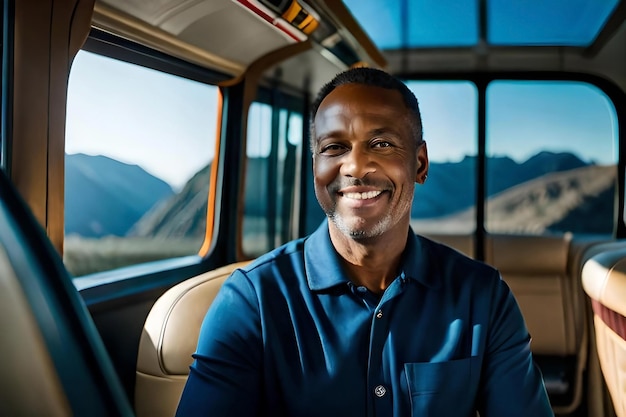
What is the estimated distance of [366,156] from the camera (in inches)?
61.7

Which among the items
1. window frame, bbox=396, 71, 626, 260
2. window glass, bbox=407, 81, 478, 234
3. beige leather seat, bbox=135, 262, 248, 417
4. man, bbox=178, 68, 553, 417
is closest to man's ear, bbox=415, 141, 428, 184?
man, bbox=178, 68, 553, 417

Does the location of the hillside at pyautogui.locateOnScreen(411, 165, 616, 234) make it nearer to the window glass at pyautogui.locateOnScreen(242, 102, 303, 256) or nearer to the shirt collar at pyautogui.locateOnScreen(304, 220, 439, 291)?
the window glass at pyautogui.locateOnScreen(242, 102, 303, 256)

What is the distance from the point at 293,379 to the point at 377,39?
3.22m

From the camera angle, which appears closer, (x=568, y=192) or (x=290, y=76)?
(x=290, y=76)

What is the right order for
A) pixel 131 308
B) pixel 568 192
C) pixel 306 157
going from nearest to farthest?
pixel 131 308 → pixel 306 157 → pixel 568 192

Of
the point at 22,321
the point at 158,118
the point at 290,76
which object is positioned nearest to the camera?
the point at 22,321

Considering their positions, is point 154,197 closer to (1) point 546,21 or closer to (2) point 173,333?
(2) point 173,333

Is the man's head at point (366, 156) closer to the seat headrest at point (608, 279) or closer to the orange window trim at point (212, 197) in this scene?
the seat headrest at point (608, 279)

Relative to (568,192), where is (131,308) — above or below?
below

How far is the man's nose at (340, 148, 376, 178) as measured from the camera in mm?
1545

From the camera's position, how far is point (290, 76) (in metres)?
3.67

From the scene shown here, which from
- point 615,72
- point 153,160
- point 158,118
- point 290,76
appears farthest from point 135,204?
point 615,72

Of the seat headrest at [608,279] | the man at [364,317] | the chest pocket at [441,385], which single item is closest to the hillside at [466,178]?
the seat headrest at [608,279]

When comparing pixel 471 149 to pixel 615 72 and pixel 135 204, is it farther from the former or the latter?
pixel 135 204
